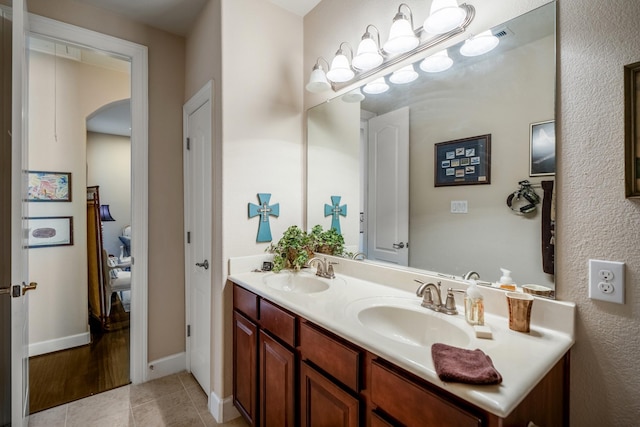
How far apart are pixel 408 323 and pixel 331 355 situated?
0.37 metres

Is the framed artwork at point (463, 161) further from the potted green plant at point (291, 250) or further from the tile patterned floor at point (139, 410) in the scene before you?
the tile patterned floor at point (139, 410)

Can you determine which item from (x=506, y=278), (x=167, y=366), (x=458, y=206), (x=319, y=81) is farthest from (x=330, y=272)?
(x=167, y=366)

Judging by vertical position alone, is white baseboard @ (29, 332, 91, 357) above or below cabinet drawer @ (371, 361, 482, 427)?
below

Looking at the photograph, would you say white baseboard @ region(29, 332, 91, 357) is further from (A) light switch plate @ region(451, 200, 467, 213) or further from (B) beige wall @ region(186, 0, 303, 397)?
(A) light switch plate @ region(451, 200, 467, 213)

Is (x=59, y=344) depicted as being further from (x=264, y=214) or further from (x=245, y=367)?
(x=264, y=214)

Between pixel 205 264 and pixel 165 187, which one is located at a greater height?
pixel 165 187

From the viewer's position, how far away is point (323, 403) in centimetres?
116

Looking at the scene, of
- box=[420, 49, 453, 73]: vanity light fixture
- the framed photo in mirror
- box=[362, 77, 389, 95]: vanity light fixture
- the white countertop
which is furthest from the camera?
box=[362, 77, 389, 95]: vanity light fixture

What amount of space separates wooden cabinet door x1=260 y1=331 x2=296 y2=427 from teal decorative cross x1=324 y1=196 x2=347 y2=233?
34.2 inches

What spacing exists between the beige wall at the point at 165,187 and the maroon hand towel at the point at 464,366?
2211 mm

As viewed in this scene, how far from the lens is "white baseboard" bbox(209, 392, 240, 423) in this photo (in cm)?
185

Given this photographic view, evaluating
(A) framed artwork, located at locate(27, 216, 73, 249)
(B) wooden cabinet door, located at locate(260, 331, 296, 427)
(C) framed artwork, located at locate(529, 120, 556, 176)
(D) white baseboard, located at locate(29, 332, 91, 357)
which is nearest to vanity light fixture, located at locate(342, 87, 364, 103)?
(C) framed artwork, located at locate(529, 120, 556, 176)

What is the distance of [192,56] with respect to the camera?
232 cm

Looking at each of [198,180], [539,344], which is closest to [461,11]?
[539,344]
